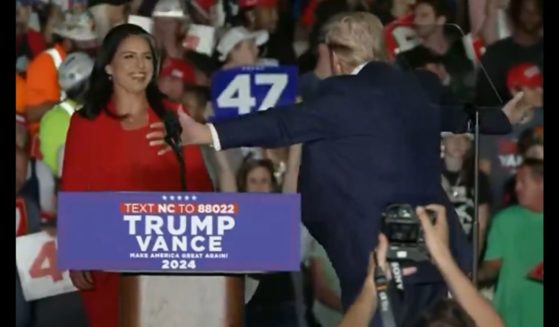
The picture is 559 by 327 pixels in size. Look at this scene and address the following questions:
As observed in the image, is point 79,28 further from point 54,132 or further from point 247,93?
point 247,93

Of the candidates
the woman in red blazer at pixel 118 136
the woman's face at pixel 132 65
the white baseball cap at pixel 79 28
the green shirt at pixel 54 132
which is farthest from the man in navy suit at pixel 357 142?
the white baseball cap at pixel 79 28

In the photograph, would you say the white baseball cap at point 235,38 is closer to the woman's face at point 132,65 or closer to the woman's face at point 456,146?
the woman's face at point 132,65

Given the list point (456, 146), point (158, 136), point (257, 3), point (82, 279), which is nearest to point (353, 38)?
point (257, 3)

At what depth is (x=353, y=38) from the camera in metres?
6.54

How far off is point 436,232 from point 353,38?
2.46 ft

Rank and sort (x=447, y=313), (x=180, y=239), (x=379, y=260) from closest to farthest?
1. (x=180, y=239)
2. (x=379, y=260)
3. (x=447, y=313)

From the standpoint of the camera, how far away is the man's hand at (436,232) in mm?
6504

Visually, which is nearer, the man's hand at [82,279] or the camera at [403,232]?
the camera at [403,232]

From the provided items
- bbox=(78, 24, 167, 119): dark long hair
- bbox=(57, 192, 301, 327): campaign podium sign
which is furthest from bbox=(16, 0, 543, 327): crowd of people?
bbox=(57, 192, 301, 327): campaign podium sign

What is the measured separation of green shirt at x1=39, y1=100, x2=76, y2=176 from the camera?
6594 millimetres

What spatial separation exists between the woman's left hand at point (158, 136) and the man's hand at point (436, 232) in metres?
0.93
